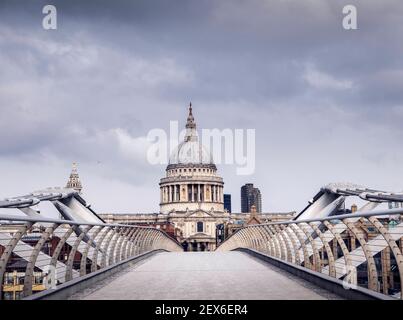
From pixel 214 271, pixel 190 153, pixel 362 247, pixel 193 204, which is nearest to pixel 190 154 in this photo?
pixel 190 153

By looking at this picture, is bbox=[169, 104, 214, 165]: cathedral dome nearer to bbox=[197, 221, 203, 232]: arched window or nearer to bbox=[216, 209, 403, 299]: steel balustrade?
bbox=[197, 221, 203, 232]: arched window

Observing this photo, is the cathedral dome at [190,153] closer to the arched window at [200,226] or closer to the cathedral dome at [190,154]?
the cathedral dome at [190,154]

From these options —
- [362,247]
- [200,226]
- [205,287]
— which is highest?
[200,226]

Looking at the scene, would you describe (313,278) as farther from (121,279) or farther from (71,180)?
(71,180)

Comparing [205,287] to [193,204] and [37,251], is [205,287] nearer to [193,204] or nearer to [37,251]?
[37,251]

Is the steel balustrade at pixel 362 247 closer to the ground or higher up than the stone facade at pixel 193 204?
closer to the ground

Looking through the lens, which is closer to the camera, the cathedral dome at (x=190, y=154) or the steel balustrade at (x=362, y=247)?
the steel balustrade at (x=362, y=247)

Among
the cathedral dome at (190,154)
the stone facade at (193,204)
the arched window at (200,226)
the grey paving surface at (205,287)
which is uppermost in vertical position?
the cathedral dome at (190,154)

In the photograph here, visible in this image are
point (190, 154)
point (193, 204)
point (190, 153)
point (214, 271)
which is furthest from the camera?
point (190, 153)

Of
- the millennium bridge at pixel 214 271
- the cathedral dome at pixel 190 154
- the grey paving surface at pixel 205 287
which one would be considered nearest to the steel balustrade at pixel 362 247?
the millennium bridge at pixel 214 271

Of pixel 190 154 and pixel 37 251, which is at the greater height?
pixel 190 154

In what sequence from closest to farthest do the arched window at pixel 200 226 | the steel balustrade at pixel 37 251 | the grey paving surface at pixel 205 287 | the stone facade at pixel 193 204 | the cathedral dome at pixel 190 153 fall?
1. the steel balustrade at pixel 37 251
2. the grey paving surface at pixel 205 287
3. the stone facade at pixel 193 204
4. the arched window at pixel 200 226
5. the cathedral dome at pixel 190 153
